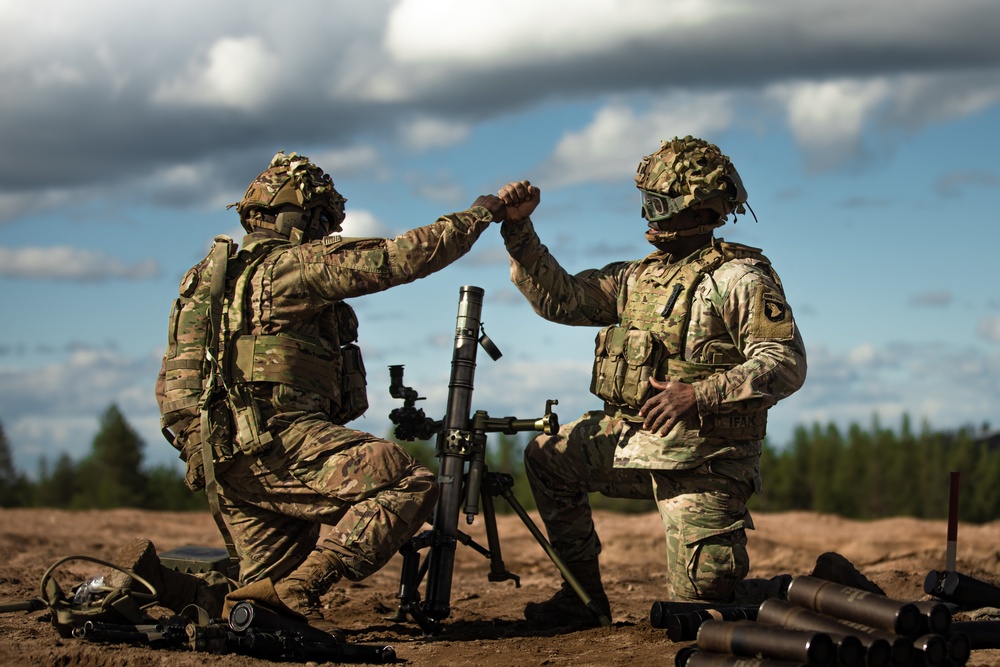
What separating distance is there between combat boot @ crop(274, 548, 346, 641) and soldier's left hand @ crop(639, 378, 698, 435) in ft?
6.08

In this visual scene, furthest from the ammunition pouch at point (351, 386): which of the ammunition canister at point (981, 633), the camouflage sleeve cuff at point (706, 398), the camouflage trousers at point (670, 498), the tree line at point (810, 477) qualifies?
the tree line at point (810, 477)

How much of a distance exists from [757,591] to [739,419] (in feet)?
3.58

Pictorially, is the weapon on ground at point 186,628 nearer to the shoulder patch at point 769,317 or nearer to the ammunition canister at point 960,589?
the shoulder patch at point 769,317

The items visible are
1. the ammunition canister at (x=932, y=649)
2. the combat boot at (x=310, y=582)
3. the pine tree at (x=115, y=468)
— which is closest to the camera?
the ammunition canister at (x=932, y=649)

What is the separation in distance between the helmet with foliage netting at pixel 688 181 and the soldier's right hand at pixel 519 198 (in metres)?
0.68

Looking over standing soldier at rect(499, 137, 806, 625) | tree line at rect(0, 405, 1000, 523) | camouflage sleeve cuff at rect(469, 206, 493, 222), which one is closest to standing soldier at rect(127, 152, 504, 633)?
camouflage sleeve cuff at rect(469, 206, 493, 222)

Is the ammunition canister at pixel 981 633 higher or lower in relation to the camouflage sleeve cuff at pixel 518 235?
lower

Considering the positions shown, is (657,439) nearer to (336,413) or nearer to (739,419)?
(739,419)

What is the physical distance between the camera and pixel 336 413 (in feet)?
25.7

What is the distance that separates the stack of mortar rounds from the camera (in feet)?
16.9

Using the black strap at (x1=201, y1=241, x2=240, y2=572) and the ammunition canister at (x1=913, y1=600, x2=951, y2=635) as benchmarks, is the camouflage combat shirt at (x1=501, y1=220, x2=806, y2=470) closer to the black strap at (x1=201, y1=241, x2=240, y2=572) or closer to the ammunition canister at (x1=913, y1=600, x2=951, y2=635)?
the ammunition canister at (x1=913, y1=600, x2=951, y2=635)

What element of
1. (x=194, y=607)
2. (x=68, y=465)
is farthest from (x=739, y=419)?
(x=68, y=465)

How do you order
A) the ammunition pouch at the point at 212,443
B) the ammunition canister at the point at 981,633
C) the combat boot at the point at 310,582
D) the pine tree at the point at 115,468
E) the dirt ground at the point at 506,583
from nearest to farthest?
the ammunition canister at the point at 981,633 < the dirt ground at the point at 506,583 < the combat boot at the point at 310,582 < the ammunition pouch at the point at 212,443 < the pine tree at the point at 115,468

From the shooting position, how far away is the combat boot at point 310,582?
6.78 metres
